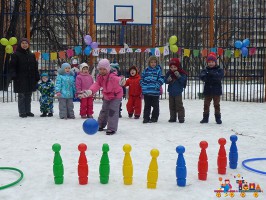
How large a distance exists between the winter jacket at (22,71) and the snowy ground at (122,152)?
83cm

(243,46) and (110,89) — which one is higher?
(243,46)

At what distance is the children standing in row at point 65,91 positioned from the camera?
1066cm

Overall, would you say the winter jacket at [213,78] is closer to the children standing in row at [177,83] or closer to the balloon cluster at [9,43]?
the children standing in row at [177,83]

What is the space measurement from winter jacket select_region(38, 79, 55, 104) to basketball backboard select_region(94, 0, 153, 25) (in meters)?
4.75

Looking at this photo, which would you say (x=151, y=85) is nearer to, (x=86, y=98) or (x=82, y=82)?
(x=86, y=98)

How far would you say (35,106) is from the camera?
1384 cm

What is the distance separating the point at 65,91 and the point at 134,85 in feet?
5.91

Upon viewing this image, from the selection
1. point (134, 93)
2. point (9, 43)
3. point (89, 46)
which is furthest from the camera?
point (89, 46)

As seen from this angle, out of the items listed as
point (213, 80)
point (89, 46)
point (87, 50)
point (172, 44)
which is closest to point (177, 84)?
point (213, 80)

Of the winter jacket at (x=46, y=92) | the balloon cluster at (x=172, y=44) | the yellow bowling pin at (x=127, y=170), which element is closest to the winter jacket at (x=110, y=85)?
the winter jacket at (x=46, y=92)

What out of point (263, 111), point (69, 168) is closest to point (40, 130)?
point (69, 168)

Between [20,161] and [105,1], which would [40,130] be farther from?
[105,1]

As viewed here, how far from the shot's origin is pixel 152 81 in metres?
10.1

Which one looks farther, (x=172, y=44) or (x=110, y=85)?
(x=172, y=44)
